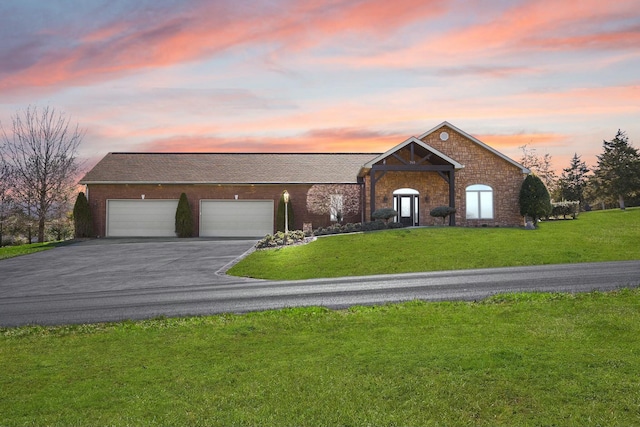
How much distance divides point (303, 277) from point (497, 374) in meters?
10.6

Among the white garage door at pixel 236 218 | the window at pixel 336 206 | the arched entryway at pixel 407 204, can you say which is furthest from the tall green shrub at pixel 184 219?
the arched entryway at pixel 407 204

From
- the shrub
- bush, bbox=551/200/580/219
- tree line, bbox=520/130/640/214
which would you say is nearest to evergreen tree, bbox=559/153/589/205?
tree line, bbox=520/130/640/214

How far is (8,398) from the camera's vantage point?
6680mm

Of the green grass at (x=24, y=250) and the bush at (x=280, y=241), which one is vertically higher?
the bush at (x=280, y=241)

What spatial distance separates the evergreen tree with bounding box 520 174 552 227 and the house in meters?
0.81

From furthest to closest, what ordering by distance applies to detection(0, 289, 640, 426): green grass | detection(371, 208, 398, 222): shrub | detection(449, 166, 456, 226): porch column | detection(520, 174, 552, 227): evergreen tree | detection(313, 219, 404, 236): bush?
detection(520, 174, 552, 227): evergreen tree
detection(449, 166, 456, 226): porch column
detection(371, 208, 398, 222): shrub
detection(313, 219, 404, 236): bush
detection(0, 289, 640, 426): green grass

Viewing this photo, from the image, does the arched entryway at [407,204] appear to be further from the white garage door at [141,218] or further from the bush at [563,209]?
the white garage door at [141,218]

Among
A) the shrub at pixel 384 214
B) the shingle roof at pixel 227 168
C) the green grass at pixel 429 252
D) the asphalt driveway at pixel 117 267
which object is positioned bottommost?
the asphalt driveway at pixel 117 267

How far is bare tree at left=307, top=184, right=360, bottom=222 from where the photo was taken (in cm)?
3569

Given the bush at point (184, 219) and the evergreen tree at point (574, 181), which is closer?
the bush at point (184, 219)

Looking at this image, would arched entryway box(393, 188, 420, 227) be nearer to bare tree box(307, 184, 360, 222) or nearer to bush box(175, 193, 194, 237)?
bare tree box(307, 184, 360, 222)

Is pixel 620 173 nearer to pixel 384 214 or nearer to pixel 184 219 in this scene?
pixel 384 214

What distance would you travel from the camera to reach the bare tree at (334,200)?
3569 centimetres

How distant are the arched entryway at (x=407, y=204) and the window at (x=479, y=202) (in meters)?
3.40
